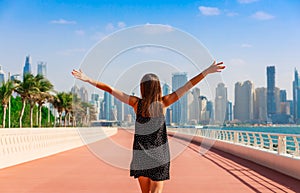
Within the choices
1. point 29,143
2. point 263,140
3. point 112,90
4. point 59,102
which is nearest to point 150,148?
point 112,90

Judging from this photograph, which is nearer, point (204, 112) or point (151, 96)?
point (151, 96)

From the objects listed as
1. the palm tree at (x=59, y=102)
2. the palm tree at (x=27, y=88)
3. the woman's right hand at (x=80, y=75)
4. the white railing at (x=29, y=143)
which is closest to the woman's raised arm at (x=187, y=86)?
the woman's right hand at (x=80, y=75)

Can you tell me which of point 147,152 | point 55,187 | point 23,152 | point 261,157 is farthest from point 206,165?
point 147,152

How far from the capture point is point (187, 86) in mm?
5320

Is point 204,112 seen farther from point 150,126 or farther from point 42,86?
point 42,86

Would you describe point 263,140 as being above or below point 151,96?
below

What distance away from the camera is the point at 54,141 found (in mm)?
24422

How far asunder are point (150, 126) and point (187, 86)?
0.56 m

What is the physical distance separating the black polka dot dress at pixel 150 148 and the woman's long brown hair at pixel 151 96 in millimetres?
59

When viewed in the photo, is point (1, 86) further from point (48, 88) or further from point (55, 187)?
point (55, 187)

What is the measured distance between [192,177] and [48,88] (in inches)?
2412

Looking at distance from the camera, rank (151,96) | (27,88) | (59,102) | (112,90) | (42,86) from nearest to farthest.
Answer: (151,96) → (112,90) → (27,88) → (42,86) → (59,102)

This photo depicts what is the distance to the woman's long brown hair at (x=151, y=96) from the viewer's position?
5145mm

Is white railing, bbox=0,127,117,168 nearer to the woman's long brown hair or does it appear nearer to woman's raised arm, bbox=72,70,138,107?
woman's raised arm, bbox=72,70,138,107
